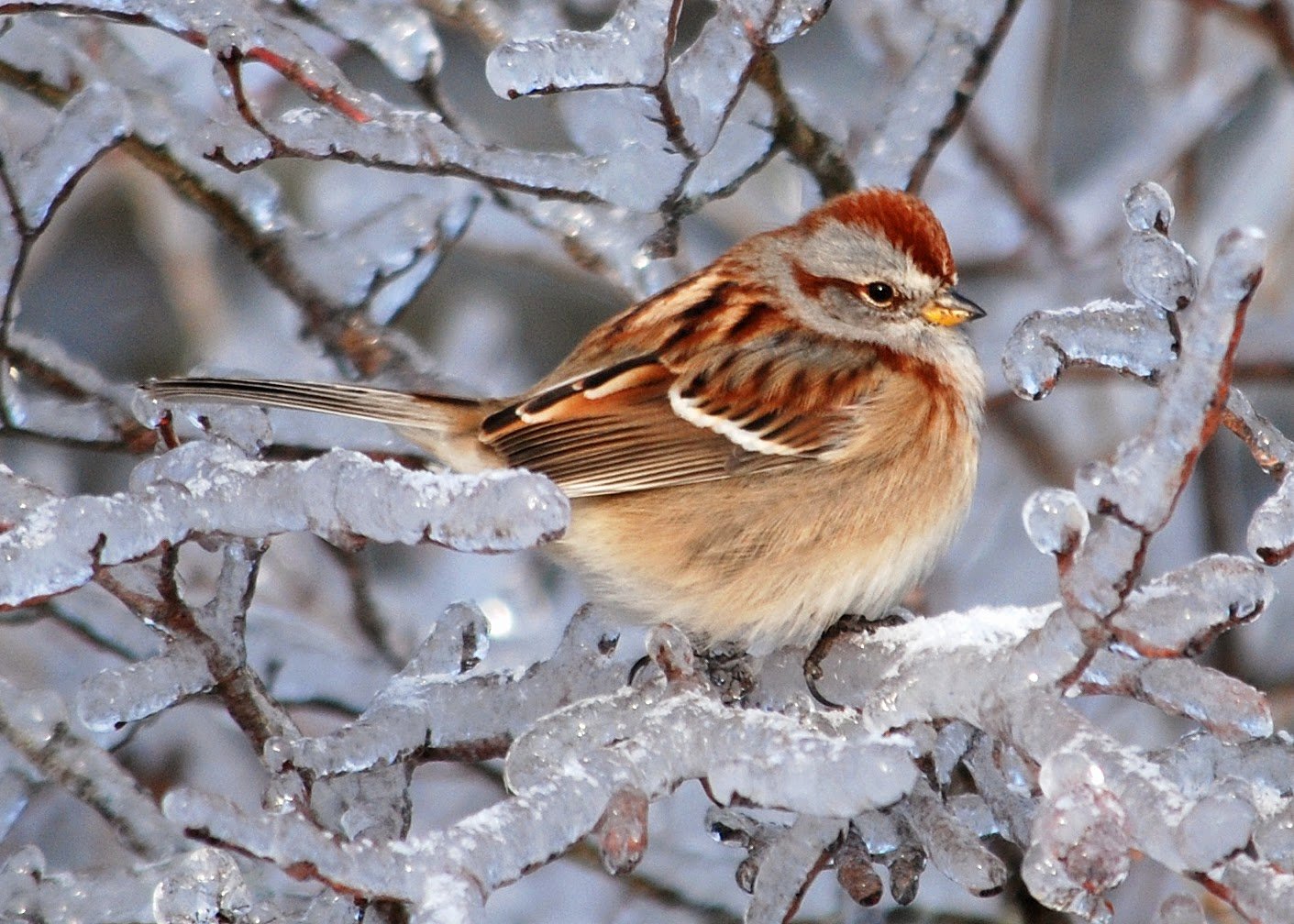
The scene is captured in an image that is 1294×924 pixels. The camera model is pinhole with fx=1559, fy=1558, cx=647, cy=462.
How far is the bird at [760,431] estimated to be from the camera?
337 centimetres

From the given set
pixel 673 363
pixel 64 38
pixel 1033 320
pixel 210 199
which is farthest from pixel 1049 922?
pixel 64 38

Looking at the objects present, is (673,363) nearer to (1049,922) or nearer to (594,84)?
(594,84)

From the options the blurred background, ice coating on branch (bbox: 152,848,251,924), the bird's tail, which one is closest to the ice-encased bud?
the blurred background

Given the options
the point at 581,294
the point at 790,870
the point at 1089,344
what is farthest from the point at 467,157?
the point at 581,294

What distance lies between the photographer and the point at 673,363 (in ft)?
12.0

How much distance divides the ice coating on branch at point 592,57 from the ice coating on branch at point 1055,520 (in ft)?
3.53

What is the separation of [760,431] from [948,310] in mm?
621

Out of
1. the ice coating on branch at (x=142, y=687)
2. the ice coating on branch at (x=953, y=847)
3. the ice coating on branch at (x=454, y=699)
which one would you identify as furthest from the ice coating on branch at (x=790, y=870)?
the ice coating on branch at (x=142, y=687)

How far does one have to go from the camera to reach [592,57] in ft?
8.11

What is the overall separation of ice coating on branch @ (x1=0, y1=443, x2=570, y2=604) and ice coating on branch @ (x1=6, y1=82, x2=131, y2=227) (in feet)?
3.73

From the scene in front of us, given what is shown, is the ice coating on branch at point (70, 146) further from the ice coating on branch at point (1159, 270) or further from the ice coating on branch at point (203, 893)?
the ice coating on branch at point (1159, 270)

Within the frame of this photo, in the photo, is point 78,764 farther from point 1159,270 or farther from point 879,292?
point 879,292

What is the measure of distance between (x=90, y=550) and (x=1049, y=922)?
2608 millimetres

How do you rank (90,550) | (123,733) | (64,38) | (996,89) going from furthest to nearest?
(996,89), (64,38), (123,733), (90,550)
